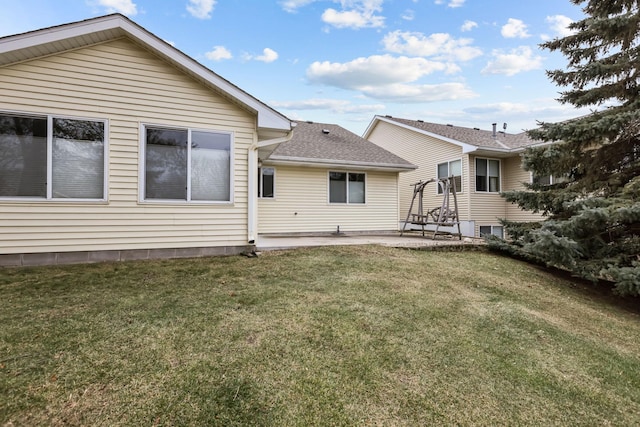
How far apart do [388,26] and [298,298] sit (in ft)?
47.7

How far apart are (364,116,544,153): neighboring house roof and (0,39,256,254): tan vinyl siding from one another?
31.0 ft

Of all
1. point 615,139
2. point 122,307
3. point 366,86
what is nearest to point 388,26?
point 366,86

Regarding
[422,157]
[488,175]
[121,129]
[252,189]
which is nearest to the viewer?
[121,129]

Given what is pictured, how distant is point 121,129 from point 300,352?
5333mm

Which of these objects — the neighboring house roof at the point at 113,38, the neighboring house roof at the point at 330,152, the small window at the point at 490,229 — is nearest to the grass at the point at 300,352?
the neighboring house roof at the point at 113,38

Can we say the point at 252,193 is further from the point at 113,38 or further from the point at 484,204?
the point at 484,204

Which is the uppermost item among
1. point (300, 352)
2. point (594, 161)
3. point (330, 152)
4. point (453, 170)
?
point (330, 152)

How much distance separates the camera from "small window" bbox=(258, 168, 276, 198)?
10430 millimetres

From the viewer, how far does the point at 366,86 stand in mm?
22453

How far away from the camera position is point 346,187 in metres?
11.5

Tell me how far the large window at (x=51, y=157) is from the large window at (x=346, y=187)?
23.4ft

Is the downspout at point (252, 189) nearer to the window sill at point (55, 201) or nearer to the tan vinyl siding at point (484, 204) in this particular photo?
the window sill at point (55, 201)

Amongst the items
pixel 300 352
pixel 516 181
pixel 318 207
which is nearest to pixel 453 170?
pixel 516 181

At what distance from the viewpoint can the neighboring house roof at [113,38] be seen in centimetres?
506
